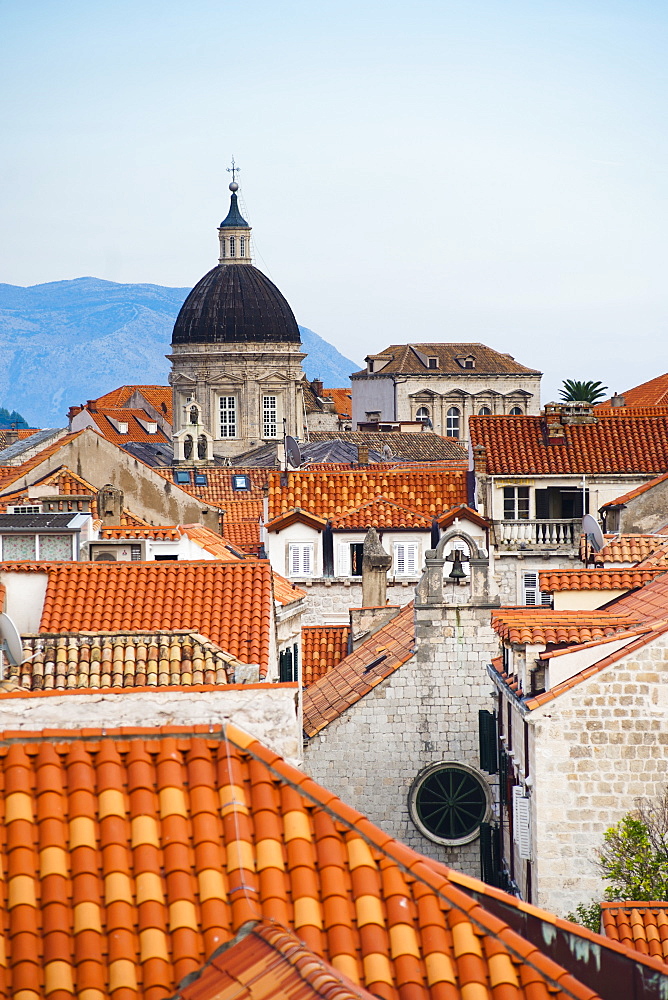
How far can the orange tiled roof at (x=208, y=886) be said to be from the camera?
9164mm

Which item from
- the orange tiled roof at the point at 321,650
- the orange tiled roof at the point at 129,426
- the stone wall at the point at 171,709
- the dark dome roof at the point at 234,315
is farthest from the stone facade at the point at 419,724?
the dark dome roof at the point at 234,315

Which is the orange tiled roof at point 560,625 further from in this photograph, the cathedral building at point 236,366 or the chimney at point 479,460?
the cathedral building at point 236,366

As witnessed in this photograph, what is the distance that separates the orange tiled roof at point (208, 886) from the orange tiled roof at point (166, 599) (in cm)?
1141

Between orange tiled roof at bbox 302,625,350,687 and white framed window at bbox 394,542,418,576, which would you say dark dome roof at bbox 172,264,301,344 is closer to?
white framed window at bbox 394,542,418,576

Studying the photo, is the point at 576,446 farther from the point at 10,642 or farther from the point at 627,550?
the point at 10,642

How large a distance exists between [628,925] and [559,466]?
36.5m

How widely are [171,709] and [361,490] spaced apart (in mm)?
43958

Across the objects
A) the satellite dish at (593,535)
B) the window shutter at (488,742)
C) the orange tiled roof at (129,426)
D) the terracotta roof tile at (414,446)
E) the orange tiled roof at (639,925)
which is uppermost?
the orange tiled roof at (129,426)

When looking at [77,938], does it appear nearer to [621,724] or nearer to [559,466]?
[621,724]

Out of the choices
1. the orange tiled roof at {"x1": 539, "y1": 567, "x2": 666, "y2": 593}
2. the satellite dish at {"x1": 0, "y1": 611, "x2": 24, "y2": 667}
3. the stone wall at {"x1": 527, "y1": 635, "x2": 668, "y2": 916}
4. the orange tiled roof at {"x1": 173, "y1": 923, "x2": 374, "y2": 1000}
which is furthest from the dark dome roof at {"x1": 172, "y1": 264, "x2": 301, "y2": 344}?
the orange tiled roof at {"x1": 173, "y1": 923, "x2": 374, "y2": 1000}

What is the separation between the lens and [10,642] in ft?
56.8

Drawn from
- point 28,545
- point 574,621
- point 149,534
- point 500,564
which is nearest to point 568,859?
point 574,621

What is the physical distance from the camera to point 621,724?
19.8m

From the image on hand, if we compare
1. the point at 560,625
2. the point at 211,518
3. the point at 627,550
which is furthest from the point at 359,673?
the point at 211,518
